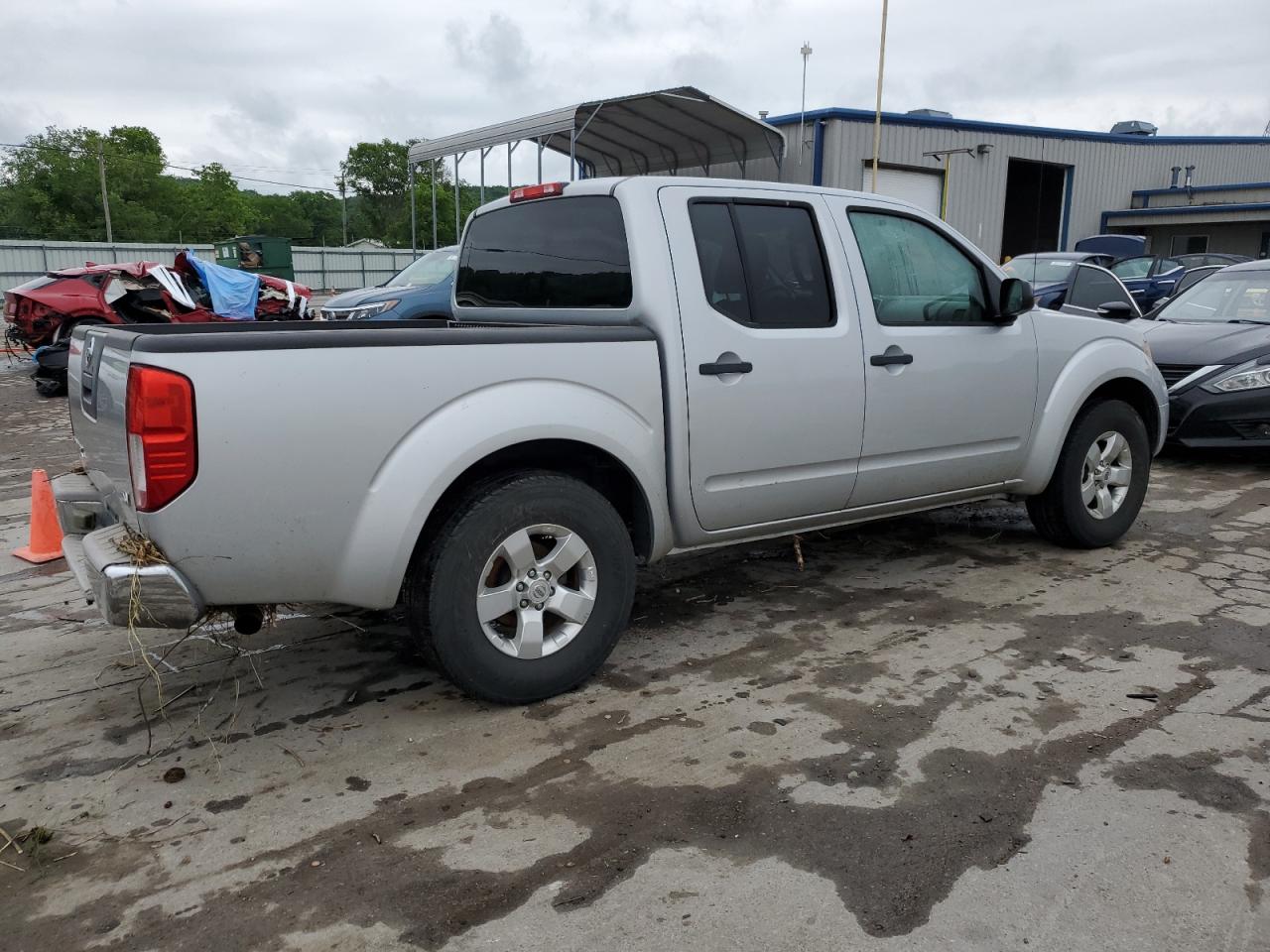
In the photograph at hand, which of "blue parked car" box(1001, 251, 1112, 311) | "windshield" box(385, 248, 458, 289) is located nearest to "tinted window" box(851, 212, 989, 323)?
"windshield" box(385, 248, 458, 289)

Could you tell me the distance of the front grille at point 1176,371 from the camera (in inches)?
308

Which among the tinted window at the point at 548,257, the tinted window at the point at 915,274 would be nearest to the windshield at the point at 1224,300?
the tinted window at the point at 915,274

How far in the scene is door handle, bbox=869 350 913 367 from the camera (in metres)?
4.39

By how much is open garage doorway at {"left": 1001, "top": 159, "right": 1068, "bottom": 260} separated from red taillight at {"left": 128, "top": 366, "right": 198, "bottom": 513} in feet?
84.8

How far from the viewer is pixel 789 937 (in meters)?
2.37

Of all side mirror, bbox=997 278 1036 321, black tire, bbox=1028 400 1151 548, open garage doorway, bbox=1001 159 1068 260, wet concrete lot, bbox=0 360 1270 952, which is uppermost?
open garage doorway, bbox=1001 159 1068 260

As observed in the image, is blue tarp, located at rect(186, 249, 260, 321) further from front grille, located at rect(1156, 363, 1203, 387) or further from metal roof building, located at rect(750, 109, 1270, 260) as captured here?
front grille, located at rect(1156, 363, 1203, 387)

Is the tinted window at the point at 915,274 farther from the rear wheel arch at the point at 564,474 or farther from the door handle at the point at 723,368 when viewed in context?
the rear wheel arch at the point at 564,474

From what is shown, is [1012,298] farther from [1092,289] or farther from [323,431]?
[1092,289]

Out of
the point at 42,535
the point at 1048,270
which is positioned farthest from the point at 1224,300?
the point at 42,535

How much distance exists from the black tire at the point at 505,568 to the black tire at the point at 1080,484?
2.82 m

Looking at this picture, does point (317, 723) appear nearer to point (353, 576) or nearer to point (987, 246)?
point (353, 576)

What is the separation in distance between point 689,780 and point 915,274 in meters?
2.73

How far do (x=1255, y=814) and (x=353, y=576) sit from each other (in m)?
2.81
